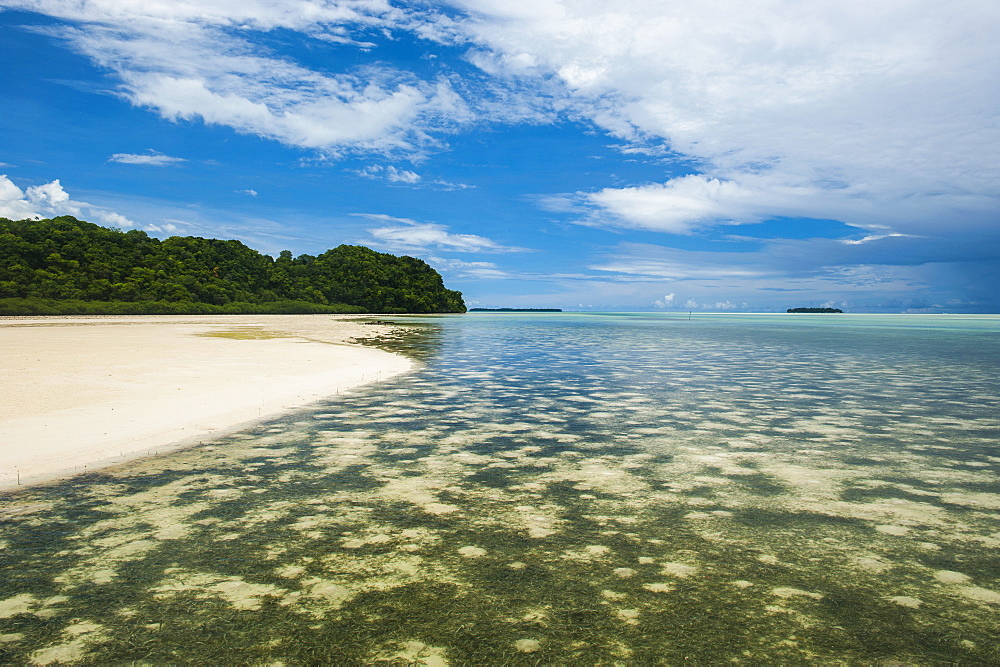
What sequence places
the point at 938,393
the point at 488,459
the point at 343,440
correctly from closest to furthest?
the point at 488,459 < the point at 343,440 < the point at 938,393

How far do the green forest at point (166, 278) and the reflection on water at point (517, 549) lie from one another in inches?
3461

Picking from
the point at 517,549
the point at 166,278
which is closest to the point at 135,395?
the point at 517,549

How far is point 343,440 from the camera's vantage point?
9.16 meters

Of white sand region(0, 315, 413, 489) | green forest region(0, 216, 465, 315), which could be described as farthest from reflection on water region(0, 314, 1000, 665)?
green forest region(0, 216, 465, 315)

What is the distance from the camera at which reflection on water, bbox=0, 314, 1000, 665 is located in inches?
141

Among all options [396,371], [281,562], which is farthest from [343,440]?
[396,371]

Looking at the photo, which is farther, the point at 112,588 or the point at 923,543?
the point at 923,543

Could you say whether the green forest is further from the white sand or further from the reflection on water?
the reflection on water

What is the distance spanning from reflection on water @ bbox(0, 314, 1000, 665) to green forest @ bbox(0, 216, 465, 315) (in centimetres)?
8790

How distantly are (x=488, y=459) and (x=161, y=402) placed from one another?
24.3ft

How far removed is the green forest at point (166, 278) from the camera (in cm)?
8462

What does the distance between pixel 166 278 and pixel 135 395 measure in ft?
345

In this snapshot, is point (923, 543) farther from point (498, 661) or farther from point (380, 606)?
point (380, 606)

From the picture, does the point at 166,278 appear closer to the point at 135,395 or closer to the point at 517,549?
the point at 135,395
